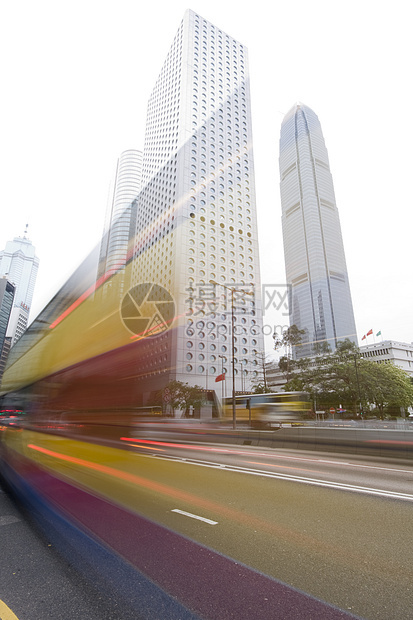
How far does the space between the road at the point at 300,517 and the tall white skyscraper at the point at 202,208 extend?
152 feet

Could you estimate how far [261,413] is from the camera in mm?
28828

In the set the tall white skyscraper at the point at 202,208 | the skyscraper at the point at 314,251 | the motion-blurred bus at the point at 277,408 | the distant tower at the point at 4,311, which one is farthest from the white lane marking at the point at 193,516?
the distant tower at the point at 4,311

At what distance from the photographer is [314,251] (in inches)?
3974

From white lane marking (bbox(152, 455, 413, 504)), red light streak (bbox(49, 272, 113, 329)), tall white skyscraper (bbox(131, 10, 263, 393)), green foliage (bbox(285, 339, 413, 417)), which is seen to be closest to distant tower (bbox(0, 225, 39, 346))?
tall white skyscraper (bbox(131, 10, 263, 393))

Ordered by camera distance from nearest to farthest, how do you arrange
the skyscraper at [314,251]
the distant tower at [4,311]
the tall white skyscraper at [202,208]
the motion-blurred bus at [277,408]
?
the motion-blurred bus at [277,408], the tall white skyscraper at [202,208], the distant tower at [4,311], the skyscraper at [314,251]

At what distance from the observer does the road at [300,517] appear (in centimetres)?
263

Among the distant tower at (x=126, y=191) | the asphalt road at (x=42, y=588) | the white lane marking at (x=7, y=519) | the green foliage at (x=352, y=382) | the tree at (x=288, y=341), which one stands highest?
the distant tower at (x=126, y=191)

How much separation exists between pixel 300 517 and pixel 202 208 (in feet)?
236

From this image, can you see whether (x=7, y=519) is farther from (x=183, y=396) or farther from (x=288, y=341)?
(x=288, y=341)

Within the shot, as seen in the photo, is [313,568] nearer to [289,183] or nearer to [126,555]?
[126,555]

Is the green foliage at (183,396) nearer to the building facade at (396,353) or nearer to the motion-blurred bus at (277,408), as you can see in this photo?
the motion-blurred bus at (277,408)

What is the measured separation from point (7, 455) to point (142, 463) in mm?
6303

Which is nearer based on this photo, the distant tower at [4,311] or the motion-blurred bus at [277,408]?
the motion-blurred bus at [277,408]

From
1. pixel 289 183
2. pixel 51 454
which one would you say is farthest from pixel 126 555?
pixel 289 183
